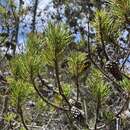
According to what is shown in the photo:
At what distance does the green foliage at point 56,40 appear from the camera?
5.07 ft

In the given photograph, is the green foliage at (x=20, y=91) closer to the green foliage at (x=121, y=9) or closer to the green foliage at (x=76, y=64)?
the green foliage at (x=76, y=64)

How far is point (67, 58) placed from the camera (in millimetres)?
1783

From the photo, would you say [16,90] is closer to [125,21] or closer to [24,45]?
[24,45]

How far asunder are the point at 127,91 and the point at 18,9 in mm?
2644

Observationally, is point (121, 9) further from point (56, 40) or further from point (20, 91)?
point (20, 91)

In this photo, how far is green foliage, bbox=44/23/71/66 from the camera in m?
1.54

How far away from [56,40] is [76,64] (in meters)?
0.17

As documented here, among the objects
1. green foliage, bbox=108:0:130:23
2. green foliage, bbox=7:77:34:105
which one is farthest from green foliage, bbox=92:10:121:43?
green foliage, bbox=7:77:34:105

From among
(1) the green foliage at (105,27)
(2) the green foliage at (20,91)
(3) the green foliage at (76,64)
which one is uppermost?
(1) the green foliage at (105,27)

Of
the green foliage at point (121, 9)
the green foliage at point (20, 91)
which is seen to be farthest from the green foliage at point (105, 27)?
the green foliage at point (20, 91)

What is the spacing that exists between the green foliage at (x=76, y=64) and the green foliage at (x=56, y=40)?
107 millimetres

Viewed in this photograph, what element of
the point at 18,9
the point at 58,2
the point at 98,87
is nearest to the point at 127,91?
the point at 98,87

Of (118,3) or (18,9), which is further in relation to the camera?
(18,9)

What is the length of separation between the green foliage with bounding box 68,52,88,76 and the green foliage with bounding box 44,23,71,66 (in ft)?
0.35
